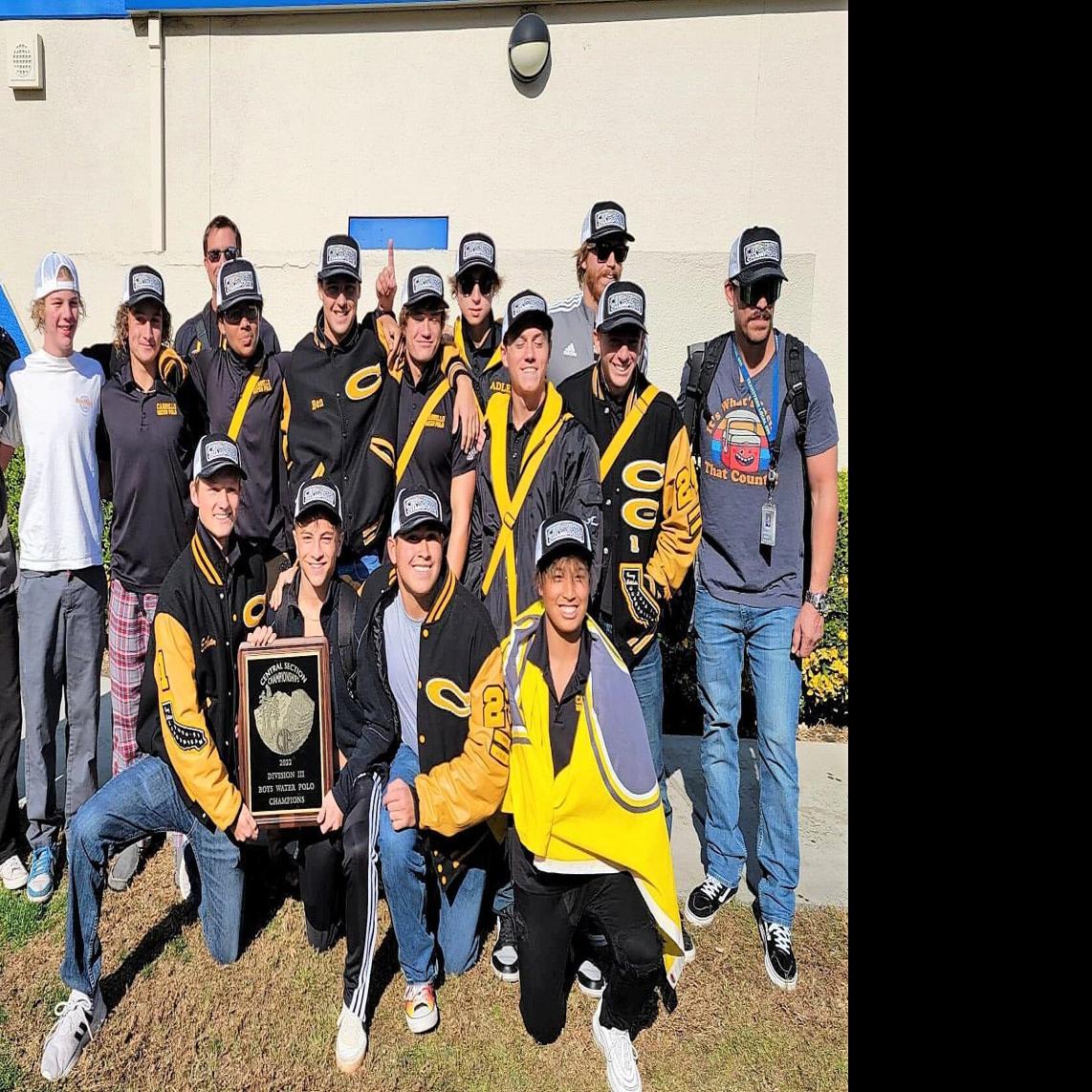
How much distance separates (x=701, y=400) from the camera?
12.8ft

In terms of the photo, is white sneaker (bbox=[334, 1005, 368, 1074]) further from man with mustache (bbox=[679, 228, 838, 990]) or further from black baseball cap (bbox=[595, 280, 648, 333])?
black baseball cap (bbox=[595, 280, 648, 333])

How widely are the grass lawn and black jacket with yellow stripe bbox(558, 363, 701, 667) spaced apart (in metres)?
1.36

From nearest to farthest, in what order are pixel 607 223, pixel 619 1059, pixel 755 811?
pixel 619 1059, pixel 607 223, pixel 755 811

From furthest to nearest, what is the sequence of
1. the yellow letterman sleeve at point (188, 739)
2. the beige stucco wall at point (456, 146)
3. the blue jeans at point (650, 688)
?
the beige stucco wall at point (456, 146) < the blue jeans at point (650, 688) < the yellow letterman sleeve at point (188, 739)

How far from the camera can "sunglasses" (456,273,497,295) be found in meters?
4.43

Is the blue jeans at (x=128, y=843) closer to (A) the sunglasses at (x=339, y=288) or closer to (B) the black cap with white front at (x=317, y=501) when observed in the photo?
(B) the black cap with white front at (x=317, y=501)

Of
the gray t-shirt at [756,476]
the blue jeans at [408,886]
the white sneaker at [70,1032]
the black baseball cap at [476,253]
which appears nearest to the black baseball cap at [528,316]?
the black baseball cap at [476,253]

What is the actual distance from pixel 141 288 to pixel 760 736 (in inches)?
130

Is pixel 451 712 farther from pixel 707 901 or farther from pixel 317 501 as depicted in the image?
pixel 707 901

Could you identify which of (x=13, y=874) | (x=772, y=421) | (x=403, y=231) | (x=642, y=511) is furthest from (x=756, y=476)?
(x=403, y=231)

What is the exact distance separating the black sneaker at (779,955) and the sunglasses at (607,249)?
2979 mm

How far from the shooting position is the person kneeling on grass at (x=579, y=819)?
3225 millimetres
